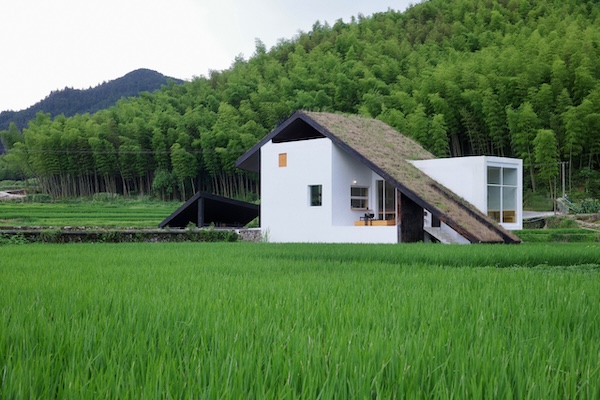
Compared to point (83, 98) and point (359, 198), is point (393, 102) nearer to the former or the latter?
point (359, 198)

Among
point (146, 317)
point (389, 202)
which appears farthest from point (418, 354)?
point (389, 202)

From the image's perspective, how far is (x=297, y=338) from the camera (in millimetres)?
2482

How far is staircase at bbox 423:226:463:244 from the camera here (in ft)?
59.3

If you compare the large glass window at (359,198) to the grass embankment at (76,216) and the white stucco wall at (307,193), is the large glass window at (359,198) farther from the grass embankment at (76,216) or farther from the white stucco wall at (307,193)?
the grass embankment at (76,216)

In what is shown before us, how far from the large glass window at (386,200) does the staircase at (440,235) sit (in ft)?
7.36

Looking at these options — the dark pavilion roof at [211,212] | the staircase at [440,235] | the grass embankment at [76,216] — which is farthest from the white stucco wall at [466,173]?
the grass embankment at [76,216]

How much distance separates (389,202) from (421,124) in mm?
15554

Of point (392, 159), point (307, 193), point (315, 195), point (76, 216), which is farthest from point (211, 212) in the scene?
point (76, 216)

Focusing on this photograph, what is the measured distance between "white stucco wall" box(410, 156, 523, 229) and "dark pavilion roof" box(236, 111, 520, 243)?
35cm

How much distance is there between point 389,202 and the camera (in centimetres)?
2092

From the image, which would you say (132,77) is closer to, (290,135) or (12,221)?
(12,221)

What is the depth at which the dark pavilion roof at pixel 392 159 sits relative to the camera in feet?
53.8

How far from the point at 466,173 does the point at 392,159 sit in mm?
2330

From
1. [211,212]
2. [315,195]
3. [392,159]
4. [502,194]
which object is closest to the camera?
[392,159]
